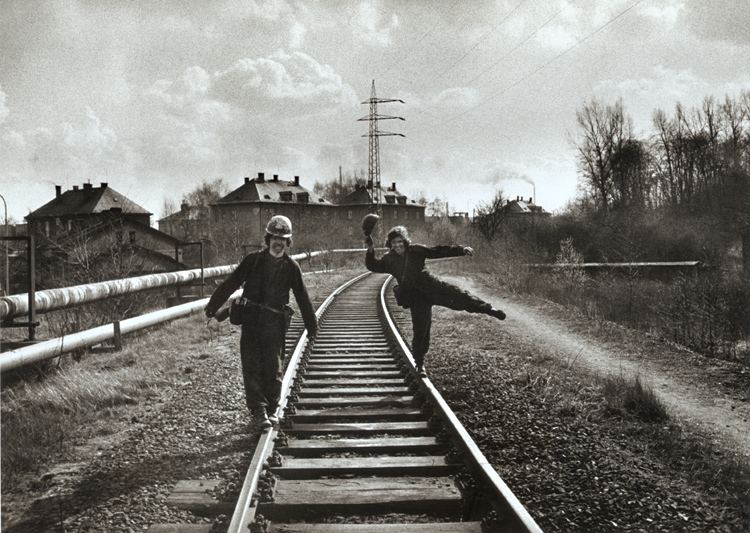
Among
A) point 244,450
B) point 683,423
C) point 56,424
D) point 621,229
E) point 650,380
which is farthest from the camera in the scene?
point 621,229

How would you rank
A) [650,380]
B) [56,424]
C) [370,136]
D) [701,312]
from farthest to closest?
[370,136] < [701,312] < [650,380] < [56,424]

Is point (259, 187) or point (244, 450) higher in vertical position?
point (259, 187)

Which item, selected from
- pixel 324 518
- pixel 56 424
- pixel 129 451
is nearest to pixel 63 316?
pixel 56 424

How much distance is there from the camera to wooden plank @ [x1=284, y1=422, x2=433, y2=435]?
5.01 meters

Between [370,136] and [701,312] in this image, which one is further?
[370,136]

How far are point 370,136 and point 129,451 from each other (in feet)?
140

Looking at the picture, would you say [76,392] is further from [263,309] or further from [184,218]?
[184,218]

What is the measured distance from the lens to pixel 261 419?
197 inches

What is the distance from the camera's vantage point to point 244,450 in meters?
4.81

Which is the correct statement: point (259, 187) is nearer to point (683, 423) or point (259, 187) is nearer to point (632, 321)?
point (632, 321)

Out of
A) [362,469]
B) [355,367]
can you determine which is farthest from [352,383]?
[362,469]

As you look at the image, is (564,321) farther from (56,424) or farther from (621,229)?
(621,229)

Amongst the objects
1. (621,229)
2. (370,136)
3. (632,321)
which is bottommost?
(632,321)

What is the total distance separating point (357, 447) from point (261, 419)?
2.91 feet
